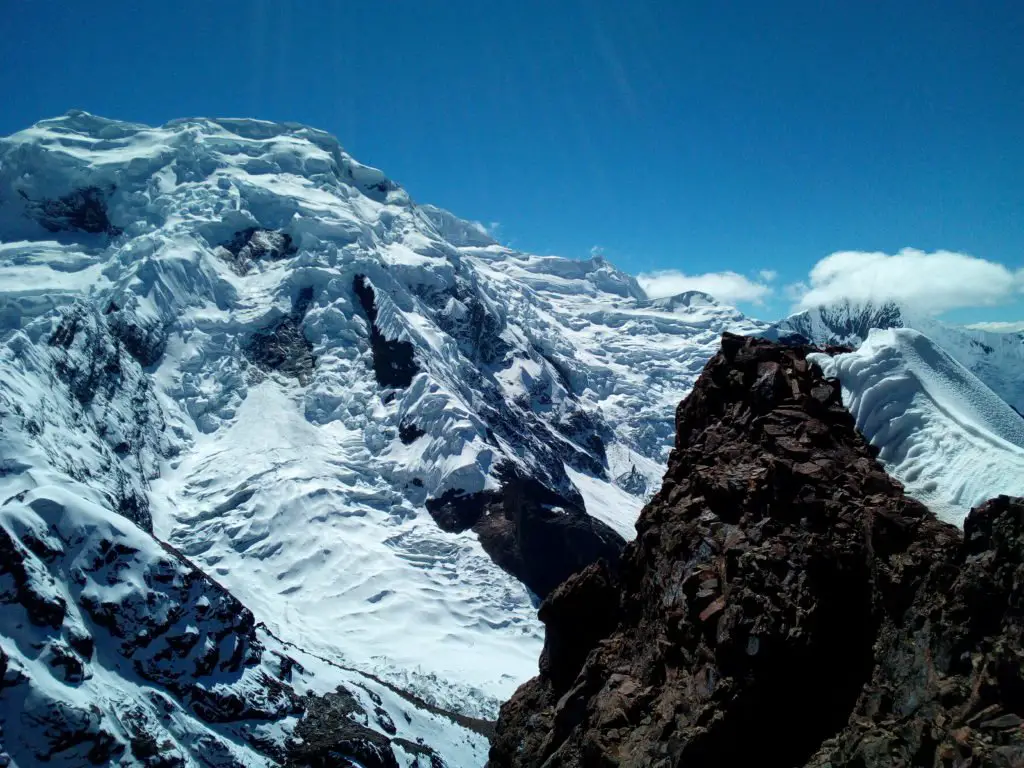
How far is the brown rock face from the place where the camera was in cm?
1550

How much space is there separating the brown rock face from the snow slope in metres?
0.64

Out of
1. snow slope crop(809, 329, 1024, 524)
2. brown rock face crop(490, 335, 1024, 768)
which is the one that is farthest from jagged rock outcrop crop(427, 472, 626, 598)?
snow slope crop(809, 329, 1024, 524)

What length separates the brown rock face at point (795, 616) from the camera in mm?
15500

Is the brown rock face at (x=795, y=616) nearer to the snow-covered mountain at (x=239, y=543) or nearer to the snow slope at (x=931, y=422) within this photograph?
the snow slope at (x=931, y=422)

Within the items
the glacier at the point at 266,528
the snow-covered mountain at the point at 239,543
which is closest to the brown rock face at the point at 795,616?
the glacier at the point at 266,528

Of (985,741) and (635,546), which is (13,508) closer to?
(635,546)

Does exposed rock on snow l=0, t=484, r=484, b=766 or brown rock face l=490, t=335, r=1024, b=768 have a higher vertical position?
brown rock face l=490, t=335, r=1024, b=768

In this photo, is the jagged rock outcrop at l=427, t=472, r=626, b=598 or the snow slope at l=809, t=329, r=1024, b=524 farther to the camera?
the jagged rock outcrop at l=427, t=472, r=626, b=598

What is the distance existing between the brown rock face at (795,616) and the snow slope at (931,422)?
639 mm

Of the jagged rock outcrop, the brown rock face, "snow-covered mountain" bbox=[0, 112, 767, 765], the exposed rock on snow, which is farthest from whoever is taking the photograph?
the jagged rock outcrop

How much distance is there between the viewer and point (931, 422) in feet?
71.6

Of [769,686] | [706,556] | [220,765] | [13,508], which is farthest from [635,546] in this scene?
[13,508]

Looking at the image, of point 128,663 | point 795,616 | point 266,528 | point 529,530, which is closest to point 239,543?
point 266,528

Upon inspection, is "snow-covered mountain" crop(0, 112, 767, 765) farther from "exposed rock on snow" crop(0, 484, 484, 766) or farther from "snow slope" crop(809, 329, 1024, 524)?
"snow slope" crop(809, 329, 1024, 524)
